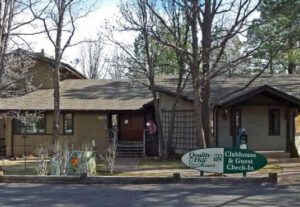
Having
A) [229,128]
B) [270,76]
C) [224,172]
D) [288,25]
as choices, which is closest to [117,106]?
[229,128]

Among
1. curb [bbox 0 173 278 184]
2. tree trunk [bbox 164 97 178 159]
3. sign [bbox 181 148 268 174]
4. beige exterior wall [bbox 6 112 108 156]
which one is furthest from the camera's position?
beige exterior wall [bbox 6 112 108 156]

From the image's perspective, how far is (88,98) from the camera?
111ft

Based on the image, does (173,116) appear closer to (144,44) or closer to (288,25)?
(144,44)

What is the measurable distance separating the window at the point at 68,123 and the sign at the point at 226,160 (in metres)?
16.3

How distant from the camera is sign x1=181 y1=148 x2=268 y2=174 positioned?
1731 centimetres

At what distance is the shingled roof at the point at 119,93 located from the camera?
3072cm

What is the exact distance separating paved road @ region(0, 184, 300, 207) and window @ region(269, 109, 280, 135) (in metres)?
12.8

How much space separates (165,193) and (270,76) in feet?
72.3

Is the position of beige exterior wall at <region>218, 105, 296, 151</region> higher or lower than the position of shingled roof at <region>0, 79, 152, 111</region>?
lower

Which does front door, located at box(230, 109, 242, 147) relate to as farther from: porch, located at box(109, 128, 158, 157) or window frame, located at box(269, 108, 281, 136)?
porch, located at box(109, 128, 158, 157)

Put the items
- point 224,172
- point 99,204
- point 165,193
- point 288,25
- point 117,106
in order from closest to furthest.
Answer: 1. point 99,204
2. point 165,193
3. point 224,172
4. point 288,25
5. point 117,106

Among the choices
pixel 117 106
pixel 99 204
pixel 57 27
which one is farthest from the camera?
pixel 117 106

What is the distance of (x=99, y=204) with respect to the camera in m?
12.6

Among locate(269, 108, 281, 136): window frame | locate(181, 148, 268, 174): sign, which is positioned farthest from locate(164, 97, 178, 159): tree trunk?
locate(181, 148, 268, 174): sign
